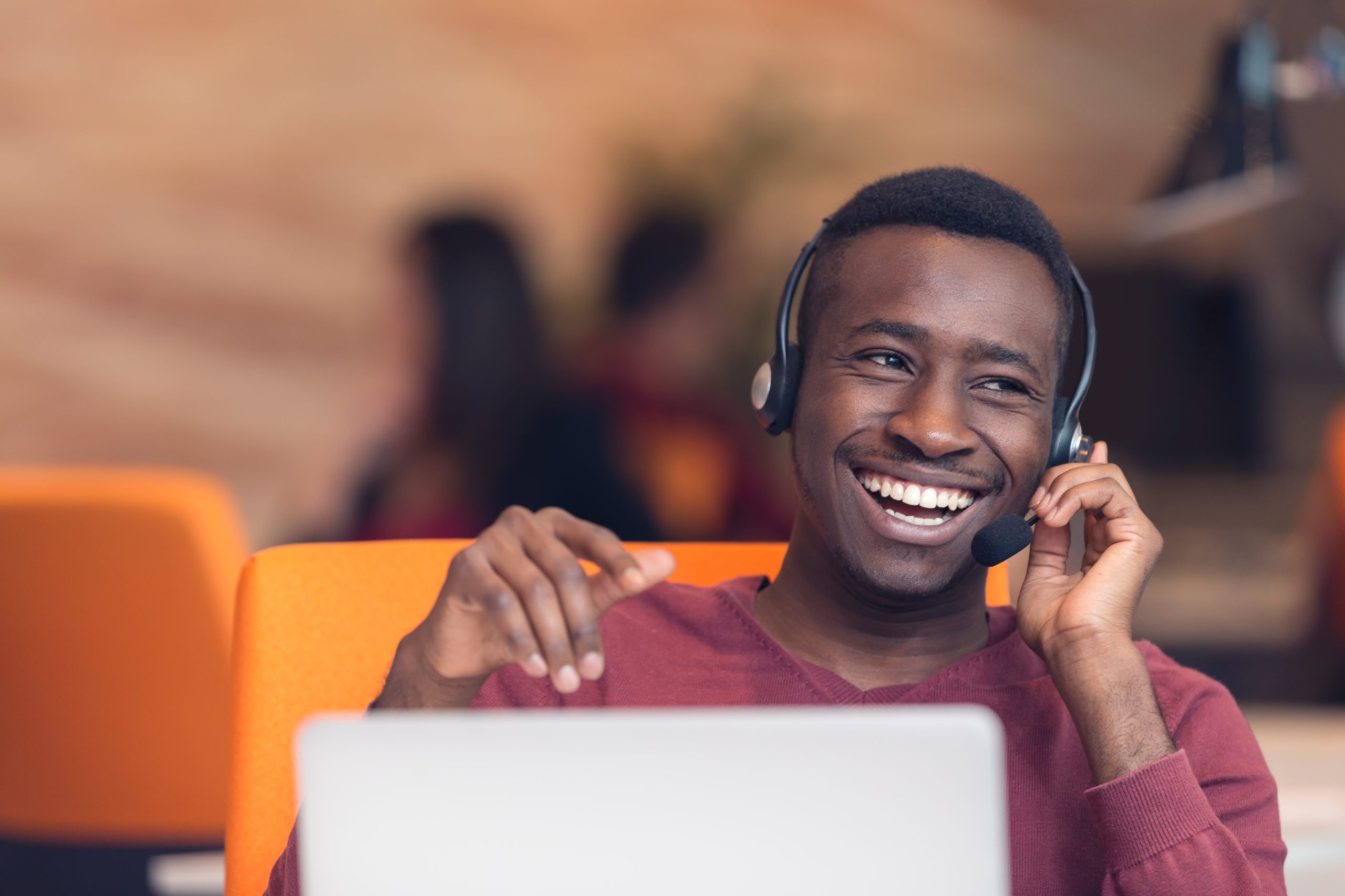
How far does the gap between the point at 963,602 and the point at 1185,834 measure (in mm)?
304

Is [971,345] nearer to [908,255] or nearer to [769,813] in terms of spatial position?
[908,255]

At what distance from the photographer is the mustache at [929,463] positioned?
1.15m

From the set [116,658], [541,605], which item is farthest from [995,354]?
[116,658]

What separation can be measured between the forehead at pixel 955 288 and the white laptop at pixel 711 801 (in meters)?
0.61

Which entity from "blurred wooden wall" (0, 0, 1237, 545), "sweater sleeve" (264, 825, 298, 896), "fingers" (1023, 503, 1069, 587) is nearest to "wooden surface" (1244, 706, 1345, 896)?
"fingers" (1023, 503, 1069, 587)

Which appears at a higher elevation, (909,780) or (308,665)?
(909,780)

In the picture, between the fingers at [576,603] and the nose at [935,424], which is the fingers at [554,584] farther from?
the nose at [935,424]

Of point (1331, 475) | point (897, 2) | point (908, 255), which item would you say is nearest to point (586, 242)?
point (897, 2)

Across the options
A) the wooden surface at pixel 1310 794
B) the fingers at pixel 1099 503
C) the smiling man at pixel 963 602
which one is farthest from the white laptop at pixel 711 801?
the wooden surface at pixel 1310 794

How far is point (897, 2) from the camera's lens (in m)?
6.06

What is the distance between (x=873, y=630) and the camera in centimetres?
122

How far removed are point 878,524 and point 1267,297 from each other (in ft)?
15.7

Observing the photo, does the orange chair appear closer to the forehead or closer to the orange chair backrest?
the forehead

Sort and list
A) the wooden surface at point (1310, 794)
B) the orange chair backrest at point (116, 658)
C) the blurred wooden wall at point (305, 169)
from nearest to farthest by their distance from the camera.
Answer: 1. the wooden surface at point (1310, 794)
2. the orange chair backrest at point (116, 658)
3. the blurred wooden wall at point (305, 169)
